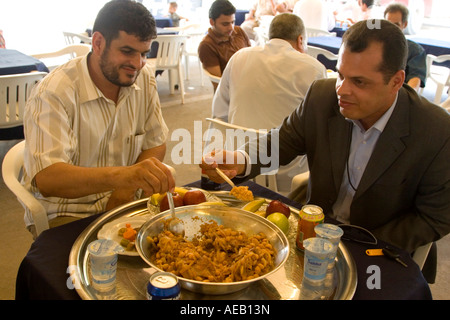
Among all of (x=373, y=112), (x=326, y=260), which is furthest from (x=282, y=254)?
(x=373, y=112)

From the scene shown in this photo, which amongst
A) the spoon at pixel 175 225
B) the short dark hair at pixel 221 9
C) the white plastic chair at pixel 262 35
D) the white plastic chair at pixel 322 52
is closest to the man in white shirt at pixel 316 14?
the white plastic chair at pixel 262 35

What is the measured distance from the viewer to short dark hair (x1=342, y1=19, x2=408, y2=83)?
61.2 inches

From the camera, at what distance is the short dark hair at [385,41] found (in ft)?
5.10

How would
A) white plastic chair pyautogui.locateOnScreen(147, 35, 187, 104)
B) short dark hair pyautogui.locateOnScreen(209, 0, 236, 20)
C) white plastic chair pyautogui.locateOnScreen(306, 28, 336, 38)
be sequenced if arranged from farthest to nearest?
white plastic chair pyautogui.locateOnScreen(306, 28, 336, 38)
white plastic chair pyautogui.locateOnScreen(147, 35, 187, 104)
short dark hair pyautogui.locateOnScreen(209, 0, 236, 20)

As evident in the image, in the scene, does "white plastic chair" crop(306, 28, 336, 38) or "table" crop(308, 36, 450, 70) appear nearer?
"table" crop(308, 36, 450, 70)

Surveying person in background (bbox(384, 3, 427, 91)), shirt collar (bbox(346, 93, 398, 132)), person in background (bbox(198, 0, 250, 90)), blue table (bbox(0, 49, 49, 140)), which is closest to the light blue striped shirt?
shirt collar (bbox(346, 93, 398, 132))

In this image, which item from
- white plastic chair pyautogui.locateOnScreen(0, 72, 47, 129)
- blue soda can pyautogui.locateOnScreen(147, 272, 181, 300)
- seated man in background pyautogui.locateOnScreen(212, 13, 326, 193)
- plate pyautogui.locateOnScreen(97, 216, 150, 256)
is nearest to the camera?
blue soda can pyautogui.locateOnScreen(147, 272, 181, 300)

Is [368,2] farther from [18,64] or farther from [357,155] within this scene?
[357,155]

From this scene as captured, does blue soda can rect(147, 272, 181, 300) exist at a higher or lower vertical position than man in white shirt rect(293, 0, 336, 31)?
lower

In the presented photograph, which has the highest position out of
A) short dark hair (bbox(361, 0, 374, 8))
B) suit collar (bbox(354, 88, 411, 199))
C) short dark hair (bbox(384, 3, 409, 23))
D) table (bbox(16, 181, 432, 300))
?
short dark hair (bbox(361, 0, 374, 8))

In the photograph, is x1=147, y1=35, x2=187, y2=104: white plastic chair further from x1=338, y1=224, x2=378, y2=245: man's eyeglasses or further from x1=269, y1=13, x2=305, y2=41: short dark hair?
x1=338, y1=224, x2=378, y2=245: man's eyeglasses

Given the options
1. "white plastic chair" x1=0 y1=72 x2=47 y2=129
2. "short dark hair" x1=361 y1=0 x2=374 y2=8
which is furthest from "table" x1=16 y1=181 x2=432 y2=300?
"short dark hair" x1=361 y1=0 x2=374 y2=8

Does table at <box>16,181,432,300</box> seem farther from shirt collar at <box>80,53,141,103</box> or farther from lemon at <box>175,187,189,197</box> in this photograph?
shirt collar at <box>80,53,141,103</box>

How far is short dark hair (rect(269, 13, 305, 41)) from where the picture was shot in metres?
2.94
